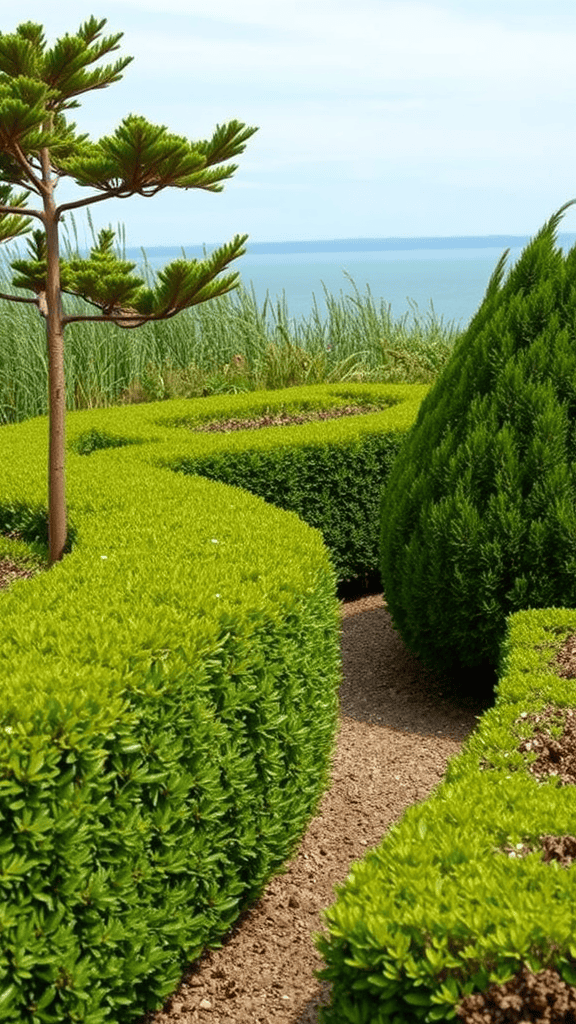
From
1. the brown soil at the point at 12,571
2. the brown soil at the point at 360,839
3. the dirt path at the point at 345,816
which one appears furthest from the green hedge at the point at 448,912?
the brown soil at the point at 12,571

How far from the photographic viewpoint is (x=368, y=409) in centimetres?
1155

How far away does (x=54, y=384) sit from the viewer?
6215 mm

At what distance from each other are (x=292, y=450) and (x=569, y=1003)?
6.63 metres

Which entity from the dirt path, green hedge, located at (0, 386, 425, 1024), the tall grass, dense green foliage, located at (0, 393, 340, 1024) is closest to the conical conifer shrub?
the dirt path

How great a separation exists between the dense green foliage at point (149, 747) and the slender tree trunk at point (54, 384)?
70cm

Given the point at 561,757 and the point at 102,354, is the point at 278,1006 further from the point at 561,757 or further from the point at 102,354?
the point at 102,354

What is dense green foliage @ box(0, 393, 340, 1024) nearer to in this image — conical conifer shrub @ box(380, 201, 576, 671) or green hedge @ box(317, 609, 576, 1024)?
green hedge @ box(317, 609, 576, 1024)

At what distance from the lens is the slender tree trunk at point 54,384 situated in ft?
20.2

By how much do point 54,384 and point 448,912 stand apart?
436 centimetres

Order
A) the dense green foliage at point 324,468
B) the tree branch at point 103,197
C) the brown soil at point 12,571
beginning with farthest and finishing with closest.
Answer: the dense green foliage at point 324,468 < the brown soil at point 12,571 < the tree branch at point 103,197

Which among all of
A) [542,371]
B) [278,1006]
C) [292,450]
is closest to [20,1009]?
[278,1006]

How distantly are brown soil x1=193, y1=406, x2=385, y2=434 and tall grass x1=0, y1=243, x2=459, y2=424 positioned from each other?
329cm

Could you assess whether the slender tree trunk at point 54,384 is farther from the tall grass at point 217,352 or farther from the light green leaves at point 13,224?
the tall grass at point 217,352

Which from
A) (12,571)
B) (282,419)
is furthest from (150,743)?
(282,419)
